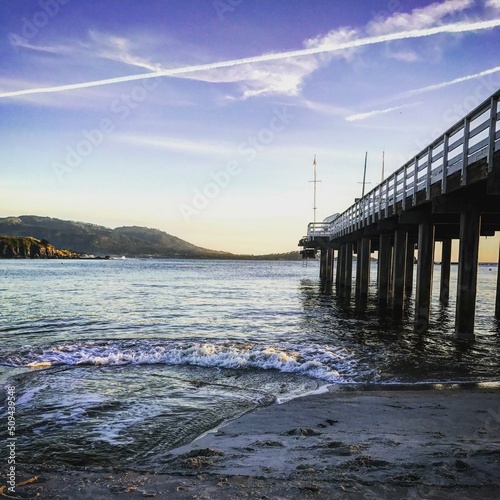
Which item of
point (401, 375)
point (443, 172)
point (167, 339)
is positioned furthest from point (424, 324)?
point (167, 339)

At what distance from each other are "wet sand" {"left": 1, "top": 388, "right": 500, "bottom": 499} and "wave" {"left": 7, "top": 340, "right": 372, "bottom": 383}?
349 cm

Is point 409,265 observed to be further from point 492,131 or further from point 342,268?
point 492,131

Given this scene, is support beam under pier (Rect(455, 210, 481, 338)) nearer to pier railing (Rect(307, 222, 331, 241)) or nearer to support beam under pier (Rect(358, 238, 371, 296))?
support beam under pier (Rect(358, 238, 371, 296))

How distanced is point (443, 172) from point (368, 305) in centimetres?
1426

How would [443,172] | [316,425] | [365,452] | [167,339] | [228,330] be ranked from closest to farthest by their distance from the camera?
[365,452]
[316,425]
[443,172]
[167,339]
[228,330]

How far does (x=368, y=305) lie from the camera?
26109 millimetres

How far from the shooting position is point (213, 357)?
11.6m

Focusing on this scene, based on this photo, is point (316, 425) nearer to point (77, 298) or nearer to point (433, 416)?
→ point (433, 416)

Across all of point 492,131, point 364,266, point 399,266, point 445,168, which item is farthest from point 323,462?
point 364,266

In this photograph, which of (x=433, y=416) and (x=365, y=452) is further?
(x=433, y=416)

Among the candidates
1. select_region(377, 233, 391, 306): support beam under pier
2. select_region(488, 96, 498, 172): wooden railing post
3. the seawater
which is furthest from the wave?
select_region(377, 233, 391, 306): support beam under pier

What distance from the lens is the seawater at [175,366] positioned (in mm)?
6219

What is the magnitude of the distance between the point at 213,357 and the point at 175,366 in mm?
1029

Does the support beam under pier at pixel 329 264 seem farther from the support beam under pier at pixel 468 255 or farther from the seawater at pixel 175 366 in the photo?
the support beam under pier at pixel 468 255
